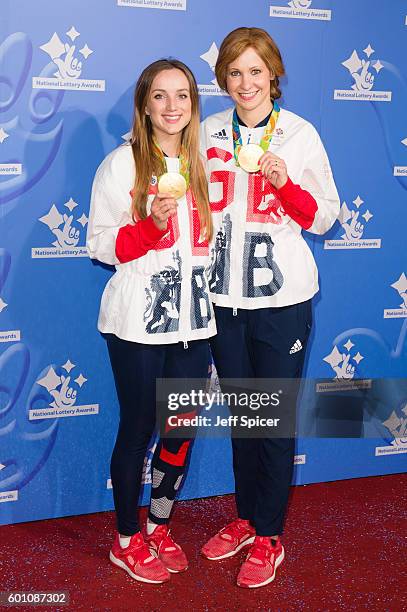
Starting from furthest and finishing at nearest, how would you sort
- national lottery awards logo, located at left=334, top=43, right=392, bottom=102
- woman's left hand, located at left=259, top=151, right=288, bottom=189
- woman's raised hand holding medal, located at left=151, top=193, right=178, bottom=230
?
national lottery awards logo, located at left=334, top=43, right=392, bottom=102 → woman's left hand, located at left=259, top=151, right=288, bottom=189 → woman's raised hand holding medal, located at left=151, top=193, right=178, bottom=230

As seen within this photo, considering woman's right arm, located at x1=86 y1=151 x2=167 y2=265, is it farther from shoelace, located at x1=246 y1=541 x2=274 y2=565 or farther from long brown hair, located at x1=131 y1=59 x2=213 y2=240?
shoelace, located at x1=246 y1=541 x2=274 y2=565

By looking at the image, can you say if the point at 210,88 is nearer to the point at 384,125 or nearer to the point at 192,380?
the point at 384,125

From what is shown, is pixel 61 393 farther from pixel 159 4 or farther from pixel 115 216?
pixel 159 4

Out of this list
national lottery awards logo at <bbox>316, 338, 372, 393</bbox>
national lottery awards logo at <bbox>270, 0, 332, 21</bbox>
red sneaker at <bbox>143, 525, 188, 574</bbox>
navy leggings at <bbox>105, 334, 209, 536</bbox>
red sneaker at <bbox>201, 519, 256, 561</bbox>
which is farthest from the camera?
national lottery awards logo at <bbox>316, 338, 372, 393</bbox>

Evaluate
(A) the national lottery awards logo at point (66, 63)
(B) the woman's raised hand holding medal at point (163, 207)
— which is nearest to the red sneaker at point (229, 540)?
(B) the woman's raised hand holding medal at point (163, 207)

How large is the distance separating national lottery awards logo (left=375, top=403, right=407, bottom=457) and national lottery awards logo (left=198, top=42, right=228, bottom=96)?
1766mm

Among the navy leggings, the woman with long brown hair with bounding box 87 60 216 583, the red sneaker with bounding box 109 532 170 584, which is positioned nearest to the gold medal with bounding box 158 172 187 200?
the woman with long brown hair with bounding box 87 60 216 583

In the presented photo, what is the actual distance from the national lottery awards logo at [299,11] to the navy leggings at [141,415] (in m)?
1.43

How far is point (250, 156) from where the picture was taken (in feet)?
9.27

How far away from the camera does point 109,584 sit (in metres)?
3.09

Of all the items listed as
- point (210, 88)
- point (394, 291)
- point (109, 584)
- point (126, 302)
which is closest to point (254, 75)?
point (210, 88)

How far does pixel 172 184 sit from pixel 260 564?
4.73ft

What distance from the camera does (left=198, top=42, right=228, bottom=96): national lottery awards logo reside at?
3.40 m

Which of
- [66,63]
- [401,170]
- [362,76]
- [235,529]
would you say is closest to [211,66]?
[66,63]
